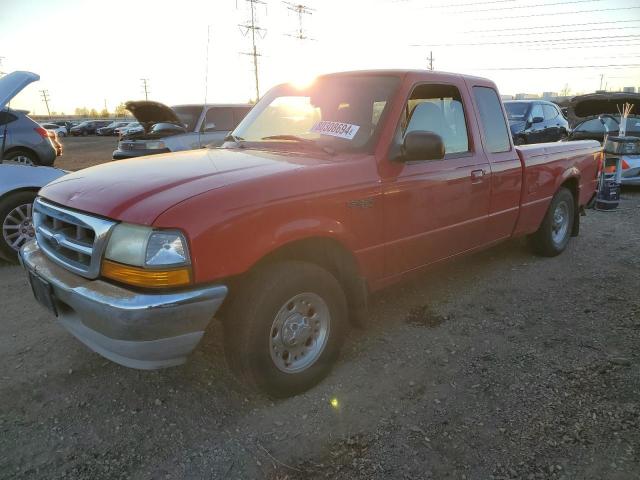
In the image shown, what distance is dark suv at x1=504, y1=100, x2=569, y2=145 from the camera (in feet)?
37.8

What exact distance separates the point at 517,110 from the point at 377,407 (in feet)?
37.8

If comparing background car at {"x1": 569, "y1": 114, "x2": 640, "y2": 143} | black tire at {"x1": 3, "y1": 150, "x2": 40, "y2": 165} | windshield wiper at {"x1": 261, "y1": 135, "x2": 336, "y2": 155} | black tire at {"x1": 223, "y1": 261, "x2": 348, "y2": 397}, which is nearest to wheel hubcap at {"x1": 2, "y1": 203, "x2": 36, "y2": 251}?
windshield wiper at {"x1": 261, "y1": 135, "x2": 336, "y2": 155}

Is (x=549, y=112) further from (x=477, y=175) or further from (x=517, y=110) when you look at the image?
(x=477, y=175)

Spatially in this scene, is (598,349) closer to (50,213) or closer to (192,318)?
(192,318)

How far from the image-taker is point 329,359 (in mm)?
2830

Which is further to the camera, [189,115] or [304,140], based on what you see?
[189,115]

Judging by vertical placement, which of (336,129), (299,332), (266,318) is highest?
(336,129)

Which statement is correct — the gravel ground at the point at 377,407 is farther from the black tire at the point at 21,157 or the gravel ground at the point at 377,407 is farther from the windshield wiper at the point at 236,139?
the black tire at the point at 21,157

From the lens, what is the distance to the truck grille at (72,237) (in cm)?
221

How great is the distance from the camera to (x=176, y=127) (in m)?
8.97

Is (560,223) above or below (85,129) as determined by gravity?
below

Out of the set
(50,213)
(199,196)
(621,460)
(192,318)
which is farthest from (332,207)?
(621,460)

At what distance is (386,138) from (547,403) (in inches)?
72.9

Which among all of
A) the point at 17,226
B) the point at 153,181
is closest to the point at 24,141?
the point at 17,226
